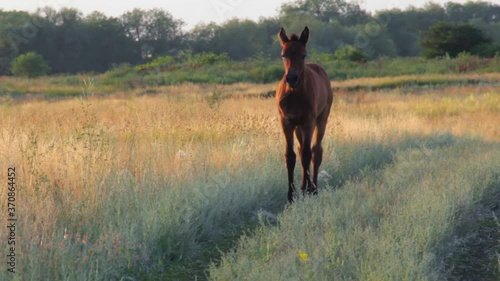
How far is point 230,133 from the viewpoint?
1141cm

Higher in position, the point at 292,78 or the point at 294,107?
the point at 292,78

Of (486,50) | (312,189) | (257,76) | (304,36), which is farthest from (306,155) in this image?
(486,50)

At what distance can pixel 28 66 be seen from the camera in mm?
53281

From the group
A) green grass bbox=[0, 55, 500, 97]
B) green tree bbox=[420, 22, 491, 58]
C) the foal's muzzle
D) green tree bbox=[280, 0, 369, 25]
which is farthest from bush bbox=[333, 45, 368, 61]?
the foal's muzzle

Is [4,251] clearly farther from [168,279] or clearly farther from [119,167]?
[119,167]

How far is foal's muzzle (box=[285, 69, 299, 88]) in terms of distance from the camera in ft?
23.4

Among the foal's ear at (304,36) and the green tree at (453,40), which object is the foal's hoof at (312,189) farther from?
the green tree at (453,40)

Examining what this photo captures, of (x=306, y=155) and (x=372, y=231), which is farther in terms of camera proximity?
(x=306, y=155)

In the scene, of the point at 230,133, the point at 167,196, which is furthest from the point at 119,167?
the point at 230,133

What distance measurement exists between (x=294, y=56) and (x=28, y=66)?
164ft

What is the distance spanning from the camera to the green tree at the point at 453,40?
5662cm

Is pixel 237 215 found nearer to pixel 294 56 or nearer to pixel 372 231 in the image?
pixel 372 231

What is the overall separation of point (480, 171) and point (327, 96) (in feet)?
8.44

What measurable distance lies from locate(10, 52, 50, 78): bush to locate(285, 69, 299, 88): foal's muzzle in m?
48.8
